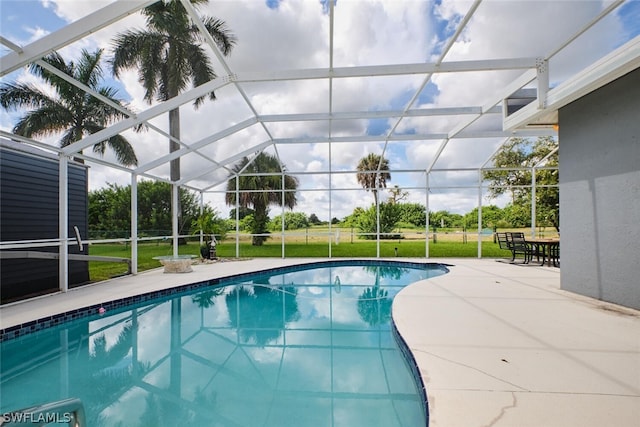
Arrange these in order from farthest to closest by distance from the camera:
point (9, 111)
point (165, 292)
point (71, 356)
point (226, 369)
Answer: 1. point (9, 111)
2. point (165, 292)
3. point (71, 356)
4. point (226, 369)

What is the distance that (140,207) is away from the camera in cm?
1769

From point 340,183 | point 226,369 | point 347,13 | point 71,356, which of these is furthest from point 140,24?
point 226,369

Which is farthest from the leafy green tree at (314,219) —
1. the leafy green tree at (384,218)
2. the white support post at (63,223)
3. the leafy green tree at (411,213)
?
the white support post at (63,223)

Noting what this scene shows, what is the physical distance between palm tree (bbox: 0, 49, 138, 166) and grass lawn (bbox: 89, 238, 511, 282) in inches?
204

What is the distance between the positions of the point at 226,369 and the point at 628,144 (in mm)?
6062

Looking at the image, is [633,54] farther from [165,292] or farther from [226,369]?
[165,292]

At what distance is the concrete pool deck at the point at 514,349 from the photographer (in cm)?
198

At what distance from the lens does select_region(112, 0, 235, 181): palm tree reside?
11.5 m

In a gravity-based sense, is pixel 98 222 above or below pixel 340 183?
below

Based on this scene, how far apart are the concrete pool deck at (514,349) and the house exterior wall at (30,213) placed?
77cm

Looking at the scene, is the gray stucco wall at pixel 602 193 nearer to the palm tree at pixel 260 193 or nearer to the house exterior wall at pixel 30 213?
the house exterior wall at pixel 30 213

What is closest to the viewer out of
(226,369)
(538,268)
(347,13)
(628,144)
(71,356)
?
(226,369)

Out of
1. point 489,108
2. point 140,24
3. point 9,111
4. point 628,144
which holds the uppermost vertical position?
point 140,24

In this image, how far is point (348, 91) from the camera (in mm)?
6723
